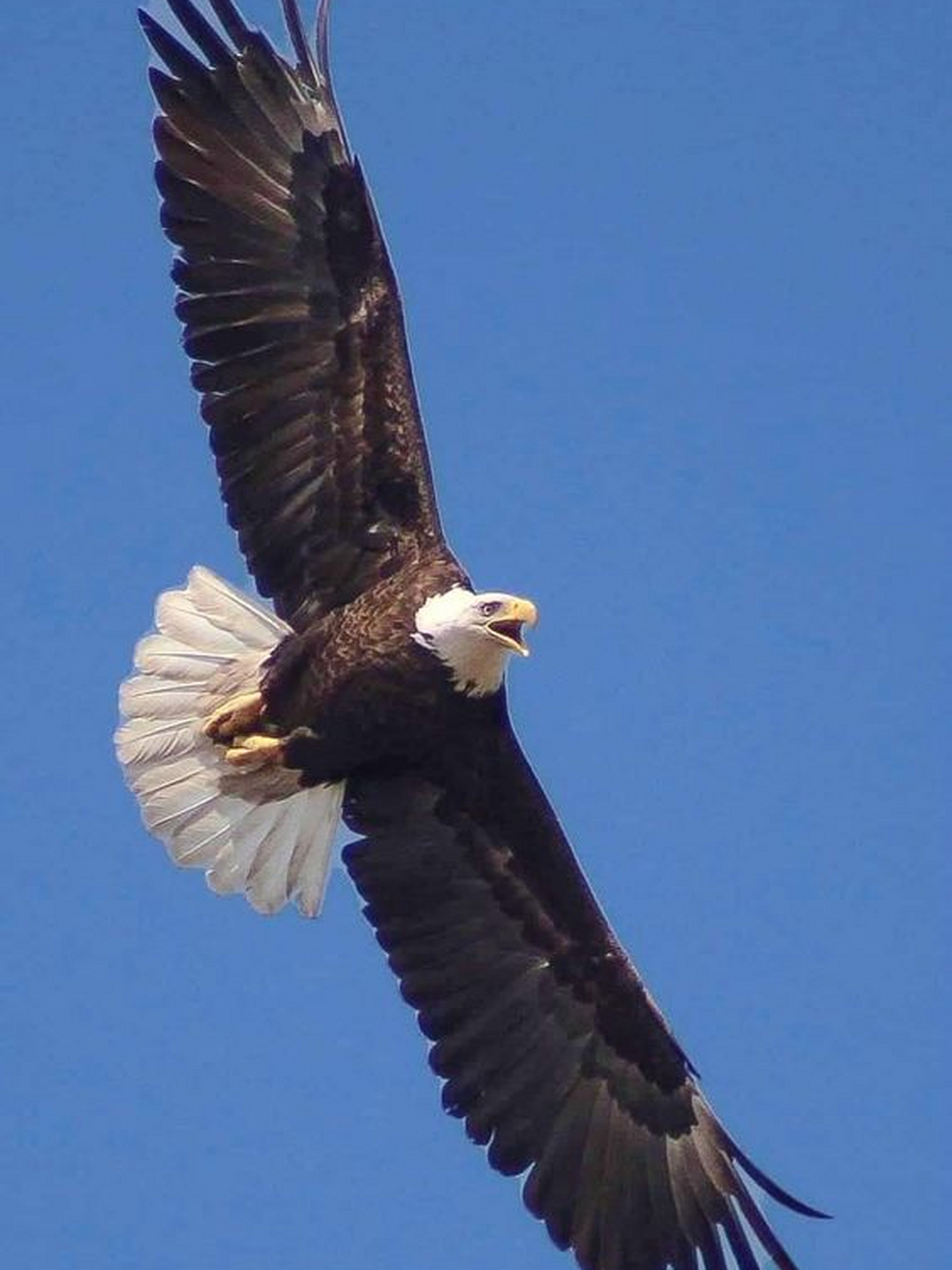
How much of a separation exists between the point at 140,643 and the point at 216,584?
0.93 ft

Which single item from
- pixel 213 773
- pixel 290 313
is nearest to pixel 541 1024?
pixel 213 773

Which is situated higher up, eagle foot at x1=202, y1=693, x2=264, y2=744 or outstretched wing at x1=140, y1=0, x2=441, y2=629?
outstretched wing at x1=140, y1=0, x2=441, y2=629

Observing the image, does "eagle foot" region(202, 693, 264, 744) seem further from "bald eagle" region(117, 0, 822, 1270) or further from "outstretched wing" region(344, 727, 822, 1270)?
"outstretched wing" region(344, 727, 822, 1270)

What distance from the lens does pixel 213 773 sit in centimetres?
851

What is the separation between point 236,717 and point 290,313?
103 cm

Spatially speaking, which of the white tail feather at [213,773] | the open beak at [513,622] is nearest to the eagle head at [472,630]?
the open beak at [513,622]

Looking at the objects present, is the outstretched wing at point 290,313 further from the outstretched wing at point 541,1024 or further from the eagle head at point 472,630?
the outstretched wing at point 541,1024

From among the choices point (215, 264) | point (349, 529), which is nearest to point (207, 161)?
point (215, 264)

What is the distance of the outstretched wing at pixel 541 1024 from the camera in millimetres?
8430

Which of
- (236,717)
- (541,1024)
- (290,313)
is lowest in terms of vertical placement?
(541,1024)

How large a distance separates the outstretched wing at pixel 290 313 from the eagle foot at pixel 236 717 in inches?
9.2

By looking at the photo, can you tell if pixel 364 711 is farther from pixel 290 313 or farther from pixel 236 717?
pixel 290 313

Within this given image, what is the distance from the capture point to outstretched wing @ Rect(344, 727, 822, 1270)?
843 cm

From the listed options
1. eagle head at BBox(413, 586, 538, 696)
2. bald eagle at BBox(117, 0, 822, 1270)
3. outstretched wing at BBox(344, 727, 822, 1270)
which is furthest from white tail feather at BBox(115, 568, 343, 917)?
eagle head at BBox(413, 586, 538, 696)
